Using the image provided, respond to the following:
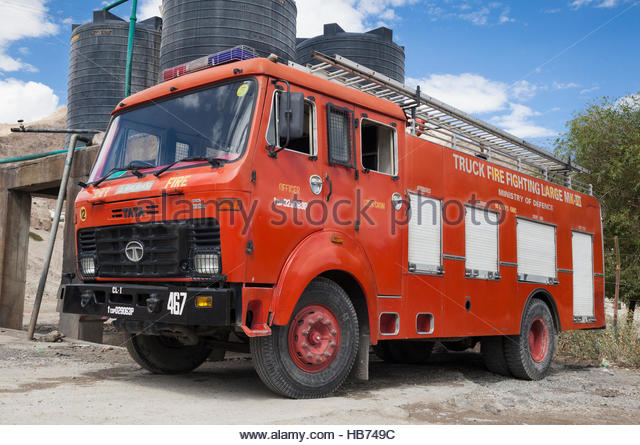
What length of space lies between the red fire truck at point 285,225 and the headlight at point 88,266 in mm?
19

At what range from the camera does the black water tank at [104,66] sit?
2128 centimetres

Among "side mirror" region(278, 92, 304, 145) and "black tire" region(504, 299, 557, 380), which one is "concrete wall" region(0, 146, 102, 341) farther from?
"black tire" region(504, 299, 557, 380)

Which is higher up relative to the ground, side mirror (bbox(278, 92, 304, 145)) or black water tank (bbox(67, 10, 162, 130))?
black water tank (bbox(67, 10, 162, 130))

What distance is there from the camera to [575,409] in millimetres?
6129

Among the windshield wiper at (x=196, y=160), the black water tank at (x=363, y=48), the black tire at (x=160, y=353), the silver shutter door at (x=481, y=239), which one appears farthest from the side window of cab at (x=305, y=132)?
the black water tank at (x=363, y=48)

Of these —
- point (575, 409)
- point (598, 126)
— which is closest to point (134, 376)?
point (575, 409)

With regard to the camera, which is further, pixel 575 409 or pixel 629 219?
pixel 629 219

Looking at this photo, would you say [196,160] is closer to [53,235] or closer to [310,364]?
[310,364]

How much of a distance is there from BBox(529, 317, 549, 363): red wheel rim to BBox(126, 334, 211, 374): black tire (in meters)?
4.76

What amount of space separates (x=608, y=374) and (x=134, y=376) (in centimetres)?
680

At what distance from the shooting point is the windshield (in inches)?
223

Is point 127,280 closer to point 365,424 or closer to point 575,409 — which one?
point 365,424

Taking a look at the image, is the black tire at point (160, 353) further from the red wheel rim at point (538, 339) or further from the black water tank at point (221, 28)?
the black water tank at point (221, 28)

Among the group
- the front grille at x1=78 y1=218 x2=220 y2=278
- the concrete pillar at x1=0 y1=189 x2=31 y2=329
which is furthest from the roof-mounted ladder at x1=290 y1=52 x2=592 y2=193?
the concrete pillar at x1=0 y1=189 x2=31 y2=329
